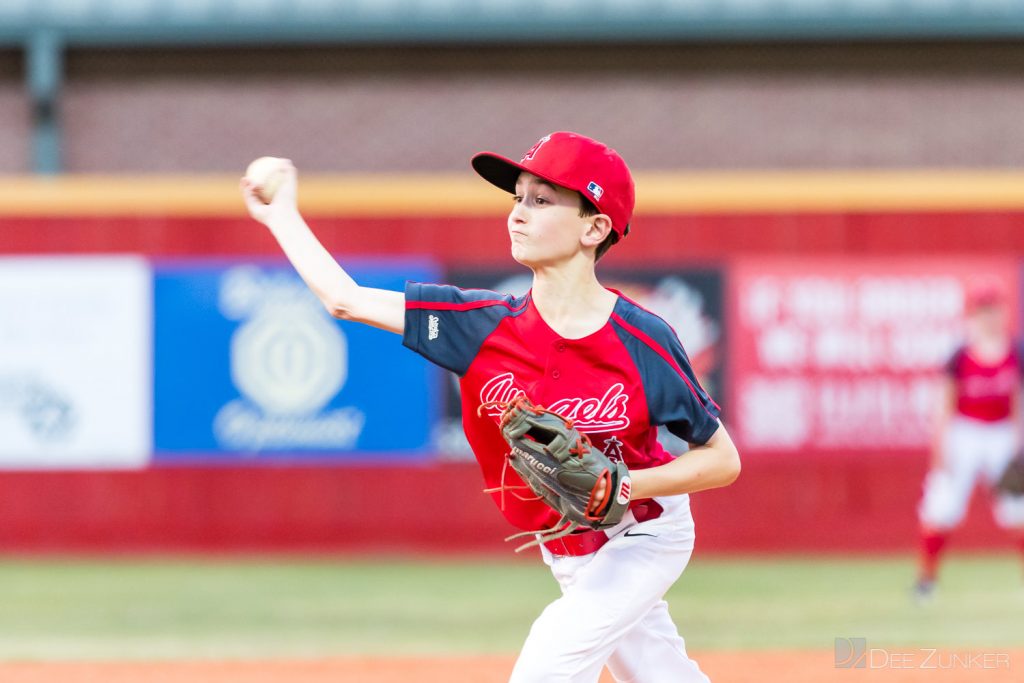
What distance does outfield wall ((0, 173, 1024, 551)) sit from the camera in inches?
427

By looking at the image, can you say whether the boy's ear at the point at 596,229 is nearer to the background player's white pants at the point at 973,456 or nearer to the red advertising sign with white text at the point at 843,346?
the background player's white pants at the point at 973,456

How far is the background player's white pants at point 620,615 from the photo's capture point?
11.6 feet

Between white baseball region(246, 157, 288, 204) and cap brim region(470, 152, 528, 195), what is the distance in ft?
1.66

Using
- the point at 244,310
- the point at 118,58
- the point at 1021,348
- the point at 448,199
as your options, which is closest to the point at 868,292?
the point at 1021,348

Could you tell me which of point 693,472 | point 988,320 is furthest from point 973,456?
point 693,472

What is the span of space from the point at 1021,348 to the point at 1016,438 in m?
0.92

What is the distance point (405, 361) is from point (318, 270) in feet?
23.6

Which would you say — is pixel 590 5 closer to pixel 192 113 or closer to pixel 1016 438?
pixel 192 113

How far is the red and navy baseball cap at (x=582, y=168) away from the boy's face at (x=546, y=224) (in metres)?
0.06

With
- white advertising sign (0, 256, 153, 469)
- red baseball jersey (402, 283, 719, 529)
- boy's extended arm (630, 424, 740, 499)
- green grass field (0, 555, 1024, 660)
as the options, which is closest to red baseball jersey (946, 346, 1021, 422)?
green grass field (0, 555, 1024, 660)

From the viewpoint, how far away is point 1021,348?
9883mm

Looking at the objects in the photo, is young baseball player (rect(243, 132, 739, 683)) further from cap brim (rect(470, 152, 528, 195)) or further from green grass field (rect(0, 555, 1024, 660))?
green grass field (rect(0, 555, 1024, 660))

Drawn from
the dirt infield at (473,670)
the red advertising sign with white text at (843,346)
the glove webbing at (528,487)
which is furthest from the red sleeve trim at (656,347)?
the red advertising sign with white text at (843,346)

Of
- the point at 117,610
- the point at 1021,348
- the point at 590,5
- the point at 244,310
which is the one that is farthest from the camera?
the point at 590,5
